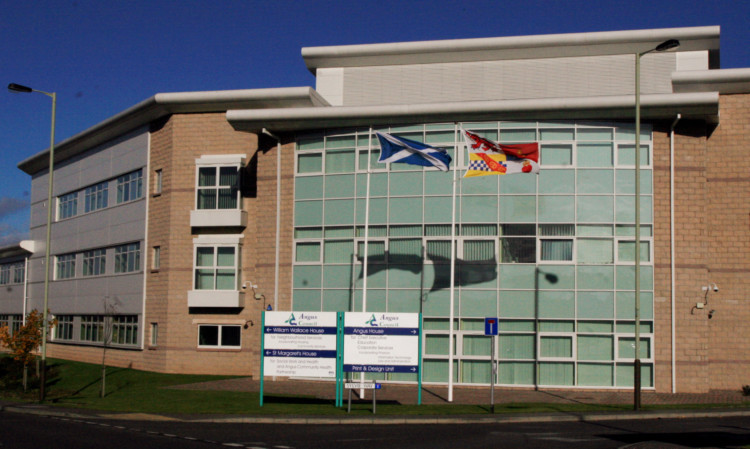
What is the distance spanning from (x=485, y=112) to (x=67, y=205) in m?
29.7

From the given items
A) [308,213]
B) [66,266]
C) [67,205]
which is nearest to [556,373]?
[308,213]

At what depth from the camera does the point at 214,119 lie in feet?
116

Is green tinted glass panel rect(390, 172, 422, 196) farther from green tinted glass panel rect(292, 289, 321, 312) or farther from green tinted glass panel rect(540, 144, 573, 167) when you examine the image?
green tinted glass panel rect(292, 289, 321, 312)

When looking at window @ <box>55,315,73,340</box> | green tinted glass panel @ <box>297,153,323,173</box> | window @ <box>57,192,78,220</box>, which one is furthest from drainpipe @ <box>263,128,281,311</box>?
window @ <box>57,192,78,220</box>

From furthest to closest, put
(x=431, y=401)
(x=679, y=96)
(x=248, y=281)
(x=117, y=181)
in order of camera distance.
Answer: (x=117, y=181) → (x=248, y=281) → (x=679, y=96) → (x=431, y=401)

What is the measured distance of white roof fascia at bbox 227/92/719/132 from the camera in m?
A: 26.9

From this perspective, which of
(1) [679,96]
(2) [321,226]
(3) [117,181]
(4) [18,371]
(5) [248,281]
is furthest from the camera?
(3) [117,181]

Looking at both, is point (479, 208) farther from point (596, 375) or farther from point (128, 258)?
point (128, 258)

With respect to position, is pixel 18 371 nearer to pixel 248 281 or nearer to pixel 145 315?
pixel 145 315

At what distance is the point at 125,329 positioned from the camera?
127 feet

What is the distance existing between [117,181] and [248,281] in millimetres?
11204

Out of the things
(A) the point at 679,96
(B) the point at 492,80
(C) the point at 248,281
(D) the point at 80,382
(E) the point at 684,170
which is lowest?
(D) the point at 80,382

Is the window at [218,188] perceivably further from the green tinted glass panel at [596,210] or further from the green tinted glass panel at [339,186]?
the green tinted glass panel at [596,210]

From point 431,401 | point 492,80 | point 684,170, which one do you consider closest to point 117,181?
point 492,80
